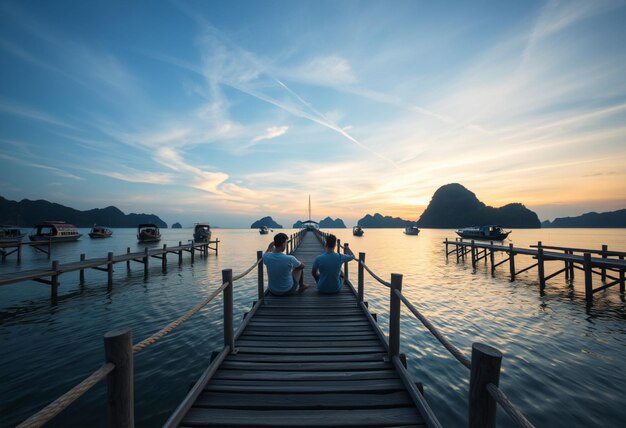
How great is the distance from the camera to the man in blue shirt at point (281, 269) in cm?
723

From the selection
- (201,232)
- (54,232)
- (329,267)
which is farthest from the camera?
(201,232)

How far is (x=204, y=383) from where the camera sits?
3.76m

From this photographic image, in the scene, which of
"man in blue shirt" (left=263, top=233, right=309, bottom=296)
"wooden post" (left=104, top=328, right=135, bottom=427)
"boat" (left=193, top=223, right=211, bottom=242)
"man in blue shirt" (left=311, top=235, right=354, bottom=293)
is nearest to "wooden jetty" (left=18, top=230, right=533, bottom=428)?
"wooden post" (left=104, top=328, right=135, bottom=427)

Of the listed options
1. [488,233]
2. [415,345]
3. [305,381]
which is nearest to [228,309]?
[305,381]

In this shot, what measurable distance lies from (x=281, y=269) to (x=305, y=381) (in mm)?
3870

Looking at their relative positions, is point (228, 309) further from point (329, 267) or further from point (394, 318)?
point (329, 267)

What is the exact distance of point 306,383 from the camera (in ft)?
13.1

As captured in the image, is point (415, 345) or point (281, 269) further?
point (415, 345)

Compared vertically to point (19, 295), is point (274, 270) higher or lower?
higher

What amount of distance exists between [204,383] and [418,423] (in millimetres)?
2864

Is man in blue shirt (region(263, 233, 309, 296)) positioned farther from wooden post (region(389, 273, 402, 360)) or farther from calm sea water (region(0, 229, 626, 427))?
wooden post (region(389, 273, 402, 360))

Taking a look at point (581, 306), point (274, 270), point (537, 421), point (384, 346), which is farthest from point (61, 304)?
point (581, 306)

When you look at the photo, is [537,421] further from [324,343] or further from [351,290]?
[351,290]

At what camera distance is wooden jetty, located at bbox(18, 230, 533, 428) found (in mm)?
2156
